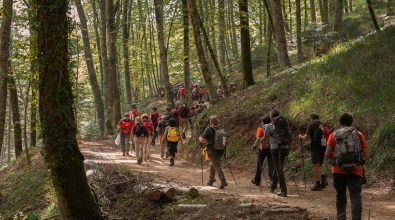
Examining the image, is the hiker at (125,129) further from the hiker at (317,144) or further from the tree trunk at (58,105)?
the tree trunk at (58,105)

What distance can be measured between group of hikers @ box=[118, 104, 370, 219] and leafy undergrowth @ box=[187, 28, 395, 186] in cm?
121

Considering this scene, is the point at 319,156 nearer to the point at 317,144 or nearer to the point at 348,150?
the point at 317,144

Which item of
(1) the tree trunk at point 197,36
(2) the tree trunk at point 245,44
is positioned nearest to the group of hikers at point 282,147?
(1) the tree trunk at point 197,36

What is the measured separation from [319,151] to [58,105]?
253 inches

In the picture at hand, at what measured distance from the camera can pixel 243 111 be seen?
17938 millimetres

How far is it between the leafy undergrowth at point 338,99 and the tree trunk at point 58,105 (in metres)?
7.22

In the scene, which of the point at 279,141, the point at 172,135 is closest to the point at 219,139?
the point at 279,141

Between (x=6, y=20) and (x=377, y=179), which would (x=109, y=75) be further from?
(x=377, y=179)

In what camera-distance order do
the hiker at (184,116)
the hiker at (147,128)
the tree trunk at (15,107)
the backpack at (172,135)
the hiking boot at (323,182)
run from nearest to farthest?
the hiking boot at (323,182) → the backpack at (172,135) → the hiker at (147,128) → the tree trunk at (15,107) → the hiker at (184,116)

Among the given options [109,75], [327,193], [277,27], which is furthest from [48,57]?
[109,75]

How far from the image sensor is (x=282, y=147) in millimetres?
11297

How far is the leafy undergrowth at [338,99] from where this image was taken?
1278cm

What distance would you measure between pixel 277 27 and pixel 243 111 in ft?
16.8

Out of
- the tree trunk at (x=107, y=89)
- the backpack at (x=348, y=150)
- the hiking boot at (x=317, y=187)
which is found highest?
the tree trunk at (x=107, y=89)
